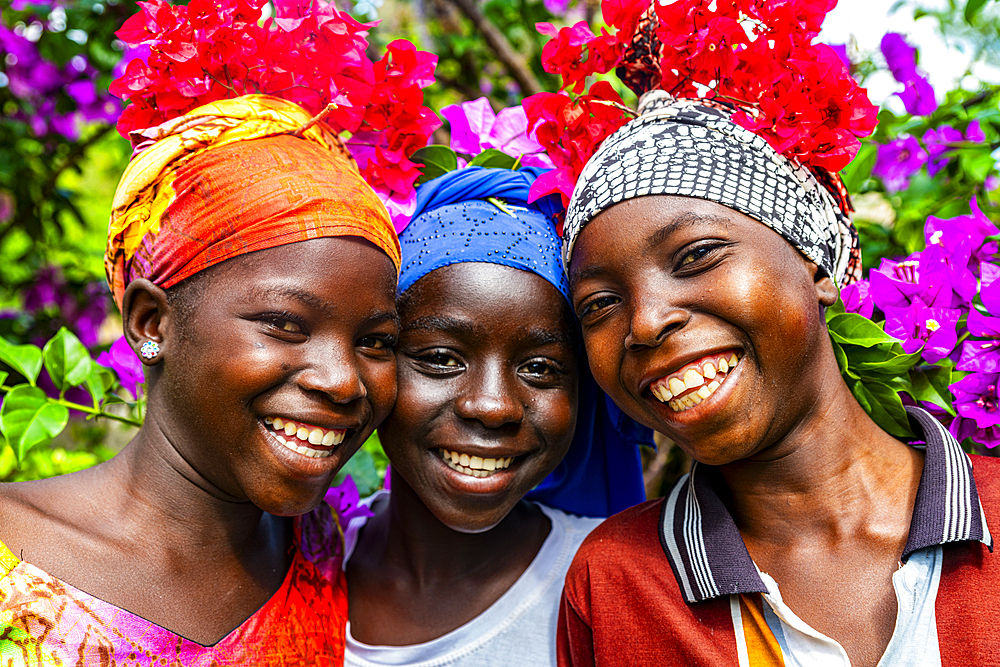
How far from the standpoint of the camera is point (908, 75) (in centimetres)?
269

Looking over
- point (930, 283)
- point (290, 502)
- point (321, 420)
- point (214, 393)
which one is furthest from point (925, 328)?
point (214, 393)

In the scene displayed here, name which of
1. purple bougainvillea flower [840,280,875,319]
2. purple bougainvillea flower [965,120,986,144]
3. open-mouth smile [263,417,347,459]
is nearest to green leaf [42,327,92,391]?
open-mouth smile [263,417,347,459]

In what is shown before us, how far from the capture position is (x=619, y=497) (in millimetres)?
2588

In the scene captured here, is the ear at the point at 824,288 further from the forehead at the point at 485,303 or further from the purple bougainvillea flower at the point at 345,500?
the purple bougainvillea flower at the point at 345,500

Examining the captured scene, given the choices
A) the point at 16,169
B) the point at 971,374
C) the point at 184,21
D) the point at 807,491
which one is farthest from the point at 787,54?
the point at 16,169

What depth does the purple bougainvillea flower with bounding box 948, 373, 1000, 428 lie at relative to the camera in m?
1.91

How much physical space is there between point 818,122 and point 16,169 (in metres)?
3.36

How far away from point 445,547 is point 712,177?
132 cm

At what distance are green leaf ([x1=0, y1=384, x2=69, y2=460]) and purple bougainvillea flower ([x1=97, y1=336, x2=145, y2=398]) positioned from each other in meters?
0.25

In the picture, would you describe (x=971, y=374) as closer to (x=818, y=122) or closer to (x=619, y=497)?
(x=818, y=122)

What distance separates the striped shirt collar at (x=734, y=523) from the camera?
5.42 ft

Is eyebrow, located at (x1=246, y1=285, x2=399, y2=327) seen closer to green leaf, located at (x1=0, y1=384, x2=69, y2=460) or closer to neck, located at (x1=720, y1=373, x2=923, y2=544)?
green leaf, located at (x1=0, y1=384, x2=69, y2=460)

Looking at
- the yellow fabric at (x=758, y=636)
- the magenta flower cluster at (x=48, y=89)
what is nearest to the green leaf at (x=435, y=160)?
the yellow fabric at (x=758, y=636)

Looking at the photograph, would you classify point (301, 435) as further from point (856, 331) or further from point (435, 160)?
point (856, 331)
